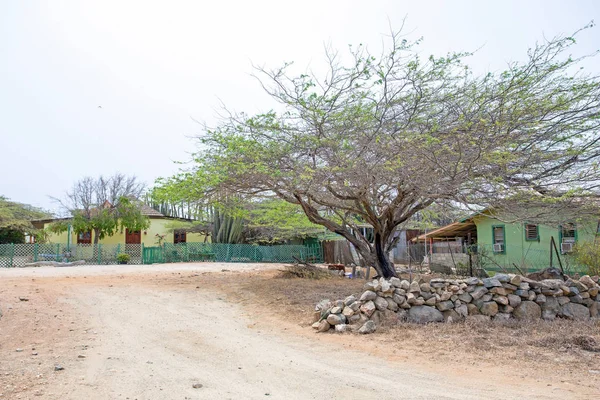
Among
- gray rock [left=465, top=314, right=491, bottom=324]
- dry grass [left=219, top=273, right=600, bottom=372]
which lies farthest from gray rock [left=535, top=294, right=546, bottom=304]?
gray rock [left=465, top=314, right=491, bottom=324]

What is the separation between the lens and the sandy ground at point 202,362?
16.7ft

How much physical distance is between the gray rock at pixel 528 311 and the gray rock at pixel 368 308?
2.88m

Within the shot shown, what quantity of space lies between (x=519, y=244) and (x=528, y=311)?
12.0 meters

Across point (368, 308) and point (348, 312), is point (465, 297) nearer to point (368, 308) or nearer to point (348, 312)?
point (368, 308)

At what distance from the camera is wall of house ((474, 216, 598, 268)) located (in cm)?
1881

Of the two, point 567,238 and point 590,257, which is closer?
point 590,257

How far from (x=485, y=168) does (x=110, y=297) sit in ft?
32.5

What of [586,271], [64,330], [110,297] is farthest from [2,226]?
[586,271]

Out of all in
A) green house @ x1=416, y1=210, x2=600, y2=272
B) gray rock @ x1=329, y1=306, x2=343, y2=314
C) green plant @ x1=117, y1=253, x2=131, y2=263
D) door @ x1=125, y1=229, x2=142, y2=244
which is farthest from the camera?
door @ x1=125, y1=229, x2=142, y2=244

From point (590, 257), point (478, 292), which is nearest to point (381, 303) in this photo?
point (478, 292)

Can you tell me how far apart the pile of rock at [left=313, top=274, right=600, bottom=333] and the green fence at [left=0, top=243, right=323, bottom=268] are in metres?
14.0

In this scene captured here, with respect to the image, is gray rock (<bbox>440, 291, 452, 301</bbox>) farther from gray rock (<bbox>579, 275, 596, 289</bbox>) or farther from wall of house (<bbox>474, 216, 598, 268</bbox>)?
wall of house (<bbox>474, 216, 598, 268</bbox>)

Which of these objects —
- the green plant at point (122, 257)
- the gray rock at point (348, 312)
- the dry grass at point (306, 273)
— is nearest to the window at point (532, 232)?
the dry grass at point (306, 273)

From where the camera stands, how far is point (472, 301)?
9.22m
